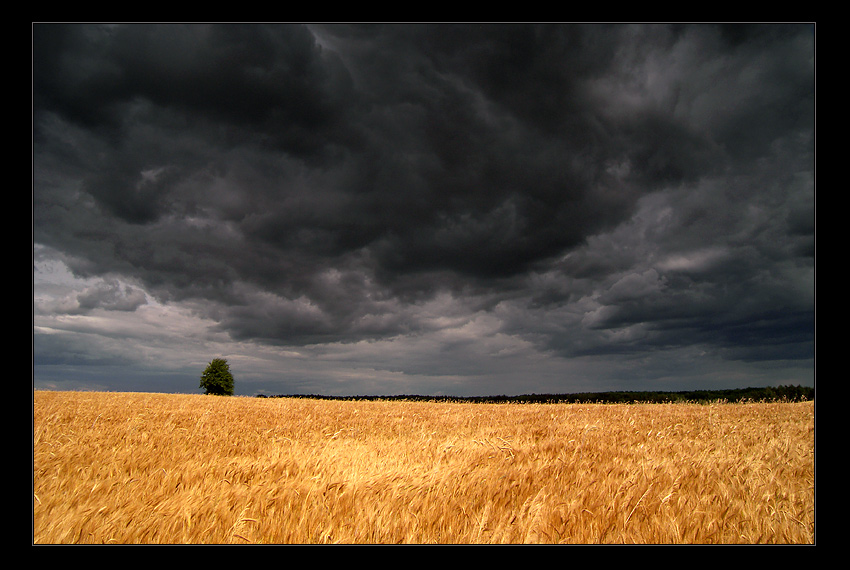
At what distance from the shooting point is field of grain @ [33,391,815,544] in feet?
11.2

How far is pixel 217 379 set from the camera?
212ft

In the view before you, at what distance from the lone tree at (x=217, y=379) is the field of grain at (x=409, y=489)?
6510 centimetres

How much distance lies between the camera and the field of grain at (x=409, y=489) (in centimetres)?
341

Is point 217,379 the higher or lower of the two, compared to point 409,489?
lower

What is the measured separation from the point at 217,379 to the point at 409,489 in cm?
7147

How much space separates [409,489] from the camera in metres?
4.14

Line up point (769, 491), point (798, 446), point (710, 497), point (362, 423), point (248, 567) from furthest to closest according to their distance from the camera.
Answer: point (362, 423) < point (798, 446) < point (769, 491) < point (710, 497) < point (248, 567)

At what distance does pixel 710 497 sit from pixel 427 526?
3258mm

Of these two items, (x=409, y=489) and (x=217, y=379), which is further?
(x=217, y=379)

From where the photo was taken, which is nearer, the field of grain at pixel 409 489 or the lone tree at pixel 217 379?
the field of grain at pixel 409 489
